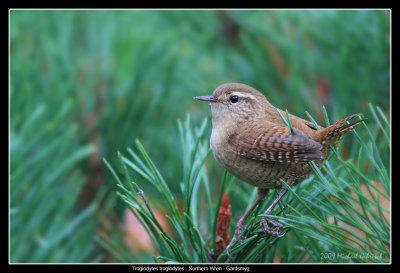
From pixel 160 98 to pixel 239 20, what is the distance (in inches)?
34.0

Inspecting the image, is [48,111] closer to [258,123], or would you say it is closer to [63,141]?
[63,141]

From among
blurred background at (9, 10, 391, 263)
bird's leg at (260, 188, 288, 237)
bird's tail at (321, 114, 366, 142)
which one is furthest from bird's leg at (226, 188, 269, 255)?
blurred background at (9, 10, 391, 263)

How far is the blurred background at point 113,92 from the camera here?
81.7 inches

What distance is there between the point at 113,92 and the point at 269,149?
3.49ft

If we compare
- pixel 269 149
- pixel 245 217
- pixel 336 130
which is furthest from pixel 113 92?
pixel 336 130

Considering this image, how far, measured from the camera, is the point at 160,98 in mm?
2590

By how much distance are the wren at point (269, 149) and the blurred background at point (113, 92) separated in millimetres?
293

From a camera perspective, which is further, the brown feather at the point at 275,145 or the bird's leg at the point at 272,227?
the brown feather at the point at 275,145

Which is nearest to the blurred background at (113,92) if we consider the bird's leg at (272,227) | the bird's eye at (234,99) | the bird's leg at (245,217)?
the bird's eye at (234,99)

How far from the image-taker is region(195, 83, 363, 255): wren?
66.6 inches

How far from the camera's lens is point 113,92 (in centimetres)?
250

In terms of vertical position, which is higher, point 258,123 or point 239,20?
point 239,20

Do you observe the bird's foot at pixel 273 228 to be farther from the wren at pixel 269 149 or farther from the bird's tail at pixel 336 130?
the bird's tail at pixel 336 130
